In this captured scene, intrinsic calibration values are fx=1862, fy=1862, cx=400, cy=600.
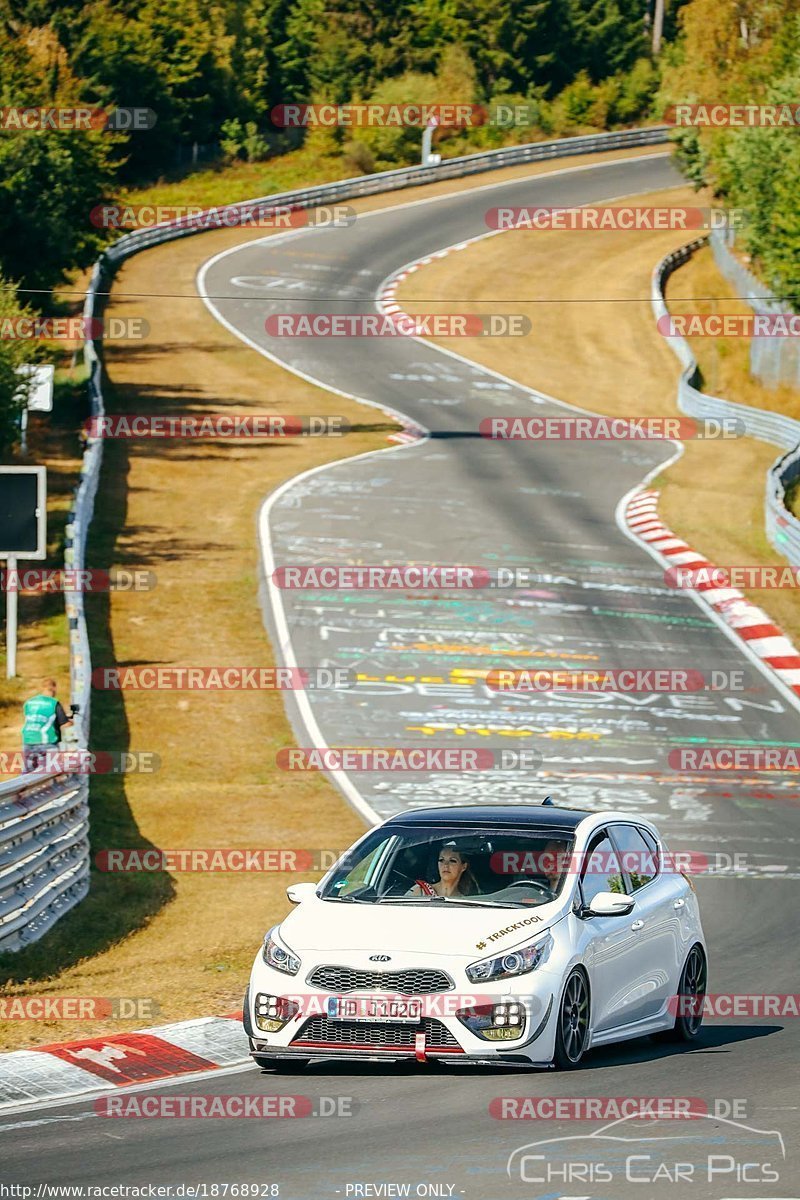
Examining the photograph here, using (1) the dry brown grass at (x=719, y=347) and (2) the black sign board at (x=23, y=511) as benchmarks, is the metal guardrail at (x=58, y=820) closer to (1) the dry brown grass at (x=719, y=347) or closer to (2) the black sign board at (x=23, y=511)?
(2) the black sign board at (x=23, y=511)

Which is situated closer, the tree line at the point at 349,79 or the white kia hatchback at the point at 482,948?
the white kia hatchback at the point at 482,948

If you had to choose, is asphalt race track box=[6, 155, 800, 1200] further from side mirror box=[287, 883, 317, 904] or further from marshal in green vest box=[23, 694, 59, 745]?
marshal in green vest box=[23, 694, 59, 745]

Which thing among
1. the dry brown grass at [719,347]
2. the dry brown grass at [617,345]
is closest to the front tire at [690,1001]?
the dry brown grass at [617,345]

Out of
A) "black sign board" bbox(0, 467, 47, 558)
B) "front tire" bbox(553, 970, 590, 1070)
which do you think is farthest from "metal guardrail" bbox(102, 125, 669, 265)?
"front tire" bbox(553, 970, 590, 1070)

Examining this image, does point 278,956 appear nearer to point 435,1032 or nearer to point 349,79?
point 435,1032

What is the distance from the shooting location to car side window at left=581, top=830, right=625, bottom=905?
449 inches

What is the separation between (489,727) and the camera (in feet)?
85.2

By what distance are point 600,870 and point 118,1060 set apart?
318 centimetres

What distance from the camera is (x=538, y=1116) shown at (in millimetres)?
9328

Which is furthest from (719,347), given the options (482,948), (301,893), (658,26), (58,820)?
(658,26)

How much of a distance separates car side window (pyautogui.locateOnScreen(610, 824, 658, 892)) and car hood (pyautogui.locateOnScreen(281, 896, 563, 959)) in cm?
126

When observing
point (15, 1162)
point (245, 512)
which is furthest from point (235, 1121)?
point (245, 512)

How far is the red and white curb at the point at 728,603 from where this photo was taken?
96.6ft

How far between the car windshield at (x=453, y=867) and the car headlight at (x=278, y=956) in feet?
1.59
